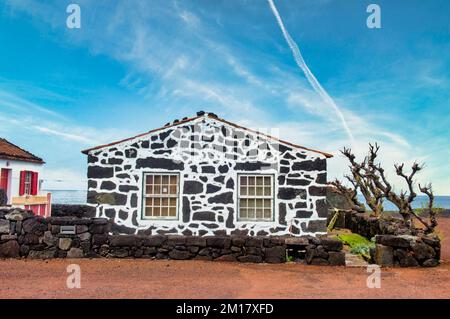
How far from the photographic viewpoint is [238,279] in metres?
8.20

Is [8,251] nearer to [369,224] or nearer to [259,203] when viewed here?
[259,203]

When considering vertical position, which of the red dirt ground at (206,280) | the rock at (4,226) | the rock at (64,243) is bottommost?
the red dirt ground at (206,280)

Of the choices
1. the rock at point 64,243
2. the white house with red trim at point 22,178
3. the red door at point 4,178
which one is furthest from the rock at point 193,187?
the red door at point 4,178

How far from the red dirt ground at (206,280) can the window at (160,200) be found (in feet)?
7.52

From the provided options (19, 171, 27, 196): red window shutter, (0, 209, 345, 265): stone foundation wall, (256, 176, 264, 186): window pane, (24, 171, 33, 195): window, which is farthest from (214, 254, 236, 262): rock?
(24, 171, 33, 195): window

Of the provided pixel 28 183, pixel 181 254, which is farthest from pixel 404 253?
pixel 28 183

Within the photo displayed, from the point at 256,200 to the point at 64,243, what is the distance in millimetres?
5591

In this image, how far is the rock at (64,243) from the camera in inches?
405

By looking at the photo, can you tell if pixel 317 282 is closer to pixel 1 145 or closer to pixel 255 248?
pixel 255 248

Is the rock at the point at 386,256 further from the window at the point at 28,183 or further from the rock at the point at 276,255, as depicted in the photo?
the window at the point at 28,183

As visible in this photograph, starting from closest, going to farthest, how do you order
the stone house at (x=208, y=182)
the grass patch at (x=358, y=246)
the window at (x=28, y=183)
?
the grass patch at (x=358, y=246), the stone house at (x=208, y=182), the window at (x=28, y=183)

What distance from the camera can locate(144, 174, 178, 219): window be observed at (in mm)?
12161

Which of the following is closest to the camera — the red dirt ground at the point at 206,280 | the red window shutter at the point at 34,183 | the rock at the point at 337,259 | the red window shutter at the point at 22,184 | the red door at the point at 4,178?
the red dirt ground at the point at 206,280
